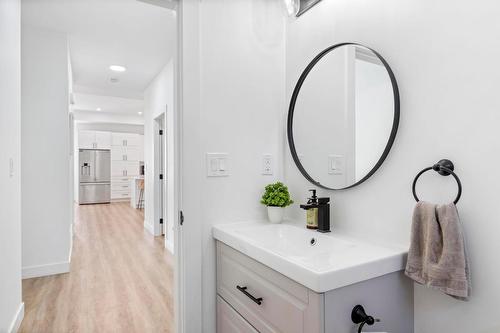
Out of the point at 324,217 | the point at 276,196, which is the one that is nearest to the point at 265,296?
the point at 324,217

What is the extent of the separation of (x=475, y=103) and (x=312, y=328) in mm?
853

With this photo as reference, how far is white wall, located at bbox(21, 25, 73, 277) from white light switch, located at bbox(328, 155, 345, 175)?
3.04 meters

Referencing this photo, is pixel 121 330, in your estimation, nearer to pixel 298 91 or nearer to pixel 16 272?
pixel 16 272

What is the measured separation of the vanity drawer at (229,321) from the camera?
1.26 meters

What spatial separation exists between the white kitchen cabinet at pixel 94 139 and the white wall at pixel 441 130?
8.91 m

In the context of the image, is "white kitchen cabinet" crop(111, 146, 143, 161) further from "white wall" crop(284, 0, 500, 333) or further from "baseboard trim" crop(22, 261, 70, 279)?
"white wall" crop(284, 0, 500, 333)

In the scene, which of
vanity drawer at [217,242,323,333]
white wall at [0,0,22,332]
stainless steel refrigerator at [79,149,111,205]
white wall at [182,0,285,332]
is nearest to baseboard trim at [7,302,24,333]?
white wall at [0,0,22,332]

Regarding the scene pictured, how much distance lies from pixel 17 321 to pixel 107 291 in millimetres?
770

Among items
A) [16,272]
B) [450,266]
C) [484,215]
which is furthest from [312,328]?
[16,272]

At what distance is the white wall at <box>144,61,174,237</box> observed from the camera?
4077 mm

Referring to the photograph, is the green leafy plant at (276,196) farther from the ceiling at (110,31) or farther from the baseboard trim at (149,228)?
the baseboard trim at (149,228)

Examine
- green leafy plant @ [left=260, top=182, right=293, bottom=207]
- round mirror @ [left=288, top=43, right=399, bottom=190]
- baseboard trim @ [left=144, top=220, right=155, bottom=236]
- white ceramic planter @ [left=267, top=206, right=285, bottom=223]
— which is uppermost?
round mirror @ [left=288, top=43, right=399, bottom=190]

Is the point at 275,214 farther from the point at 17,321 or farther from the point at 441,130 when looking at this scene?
the point at 17,321

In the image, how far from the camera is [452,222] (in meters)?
0.93
